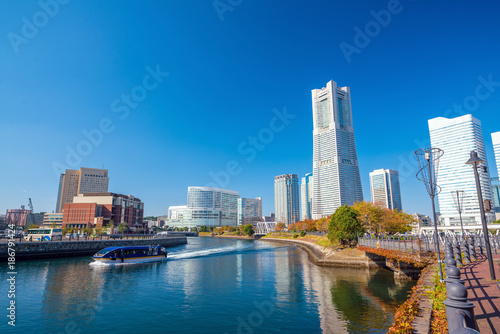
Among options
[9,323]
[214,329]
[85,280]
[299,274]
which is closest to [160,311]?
[214,329]

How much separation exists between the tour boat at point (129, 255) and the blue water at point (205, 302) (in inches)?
364

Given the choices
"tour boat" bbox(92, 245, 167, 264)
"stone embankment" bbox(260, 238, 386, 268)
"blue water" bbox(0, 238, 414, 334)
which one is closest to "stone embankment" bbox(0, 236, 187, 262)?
"tour boat" bbox(92, 245, 167, 264)

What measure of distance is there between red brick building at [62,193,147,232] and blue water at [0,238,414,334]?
8184cm

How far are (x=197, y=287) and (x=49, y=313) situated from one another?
13801 millimetres

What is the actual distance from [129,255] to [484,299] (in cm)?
5447

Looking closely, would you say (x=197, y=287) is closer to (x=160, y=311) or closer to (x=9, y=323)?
(x=160, y=311)

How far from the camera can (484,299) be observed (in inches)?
458

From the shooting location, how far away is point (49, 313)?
70.4ft

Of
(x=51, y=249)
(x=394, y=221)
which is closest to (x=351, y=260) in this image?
(x=394, y=221)

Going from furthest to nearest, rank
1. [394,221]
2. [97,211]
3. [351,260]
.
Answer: [97,211] → [394,221] → [351,260]

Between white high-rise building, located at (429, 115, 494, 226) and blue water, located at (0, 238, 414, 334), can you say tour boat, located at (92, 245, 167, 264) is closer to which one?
blue water, located at (0, 238, 414, 334)

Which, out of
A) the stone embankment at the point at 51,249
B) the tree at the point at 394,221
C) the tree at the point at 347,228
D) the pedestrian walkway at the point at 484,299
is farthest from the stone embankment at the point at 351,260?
the stone embankment at the point at 51,249

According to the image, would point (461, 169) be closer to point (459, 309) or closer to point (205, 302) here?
point (205, 302)

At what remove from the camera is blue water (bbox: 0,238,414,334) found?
1873 centimetres
